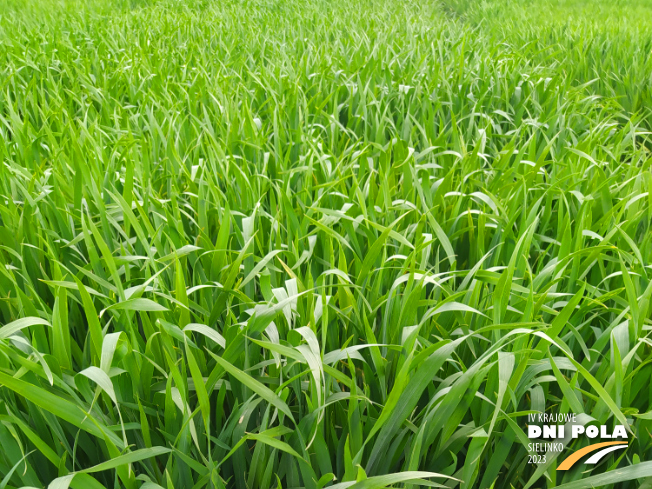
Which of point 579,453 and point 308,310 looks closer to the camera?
→ point 579,453

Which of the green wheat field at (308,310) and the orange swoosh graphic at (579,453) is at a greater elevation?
the green wheat field at (308,310)

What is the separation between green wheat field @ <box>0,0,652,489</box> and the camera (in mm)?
731

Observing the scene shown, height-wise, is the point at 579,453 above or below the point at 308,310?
below

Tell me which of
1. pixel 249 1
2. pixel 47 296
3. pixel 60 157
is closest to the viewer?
pixel 47 296

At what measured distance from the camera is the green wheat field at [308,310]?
0.73m

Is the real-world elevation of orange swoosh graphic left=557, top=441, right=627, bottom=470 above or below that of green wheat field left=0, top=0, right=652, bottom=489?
below

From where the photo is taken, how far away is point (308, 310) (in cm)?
89

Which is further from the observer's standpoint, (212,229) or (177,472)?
(212,229)

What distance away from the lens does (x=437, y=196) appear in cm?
138

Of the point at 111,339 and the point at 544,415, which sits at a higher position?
the point at 111,339

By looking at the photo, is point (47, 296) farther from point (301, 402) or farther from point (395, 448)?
point (395, 448)

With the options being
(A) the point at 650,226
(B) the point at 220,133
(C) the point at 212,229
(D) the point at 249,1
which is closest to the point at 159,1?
(D) the point at 249,1

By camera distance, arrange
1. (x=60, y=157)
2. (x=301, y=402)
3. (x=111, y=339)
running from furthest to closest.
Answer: (x=60, y=157)
(x=301, y=402)
(x=111, y=339)

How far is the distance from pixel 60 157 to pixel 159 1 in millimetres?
5806
